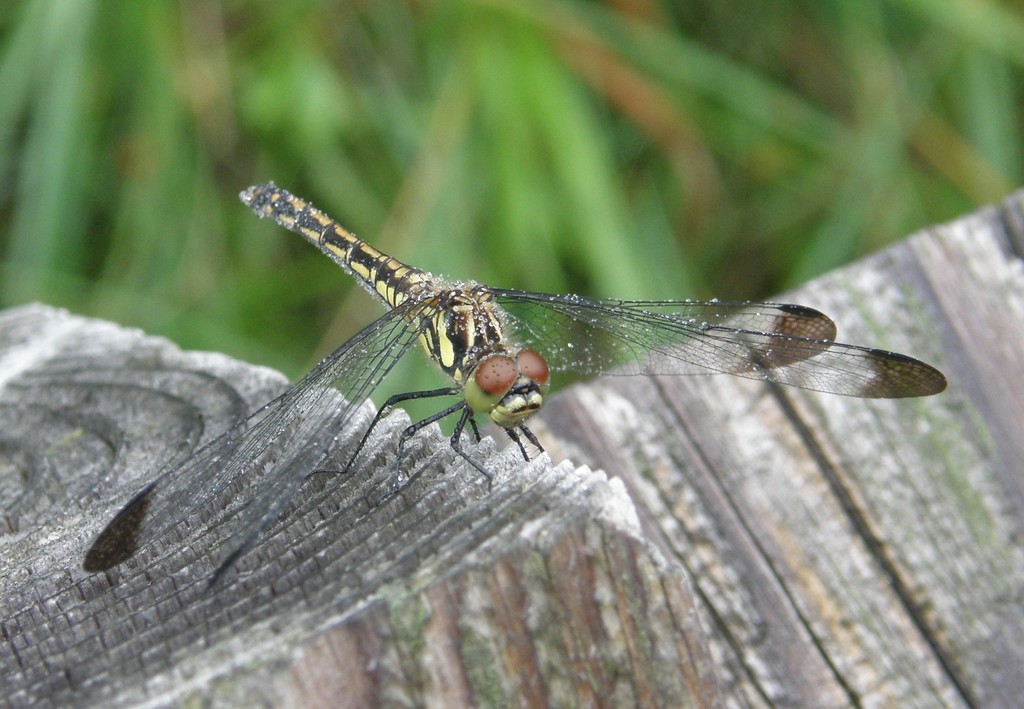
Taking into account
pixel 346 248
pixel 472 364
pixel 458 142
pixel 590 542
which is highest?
pixel 458 142

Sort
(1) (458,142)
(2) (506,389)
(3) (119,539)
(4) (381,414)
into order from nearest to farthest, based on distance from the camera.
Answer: (3) (119,539) → (4) (381,414) → (2) (506,389) → (1) (458,142)

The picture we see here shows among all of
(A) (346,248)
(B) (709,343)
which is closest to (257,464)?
(B) (709,343)

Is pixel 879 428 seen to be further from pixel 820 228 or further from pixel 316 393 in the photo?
pixel 820 228

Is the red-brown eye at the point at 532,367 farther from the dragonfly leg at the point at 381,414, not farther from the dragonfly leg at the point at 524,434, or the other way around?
the dragonfly leg at the point at 381,414

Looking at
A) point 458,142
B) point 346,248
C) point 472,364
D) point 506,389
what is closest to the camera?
point 506,389

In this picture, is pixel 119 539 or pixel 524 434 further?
pixel 524 434

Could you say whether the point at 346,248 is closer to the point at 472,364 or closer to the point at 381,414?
the point at 472,364

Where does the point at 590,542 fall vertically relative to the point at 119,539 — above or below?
below
